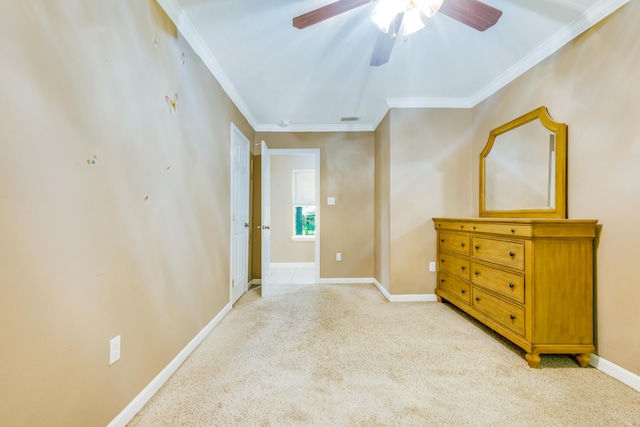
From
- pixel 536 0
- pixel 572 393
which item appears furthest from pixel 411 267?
pixel 536 0

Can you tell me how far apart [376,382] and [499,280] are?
4.06 ft

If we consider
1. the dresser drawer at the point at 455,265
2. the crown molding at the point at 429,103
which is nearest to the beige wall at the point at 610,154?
the dresser drawer at the point at 455,265

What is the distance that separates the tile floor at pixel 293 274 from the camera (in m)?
4.14

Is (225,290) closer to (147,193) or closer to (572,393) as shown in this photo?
(147,193)

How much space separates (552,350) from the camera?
5.74 feet

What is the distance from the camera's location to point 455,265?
270cm

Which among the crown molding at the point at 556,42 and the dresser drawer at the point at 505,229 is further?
the dresser drawer at the point at 505,229

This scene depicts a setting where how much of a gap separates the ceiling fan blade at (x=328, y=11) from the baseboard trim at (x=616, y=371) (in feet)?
8.32

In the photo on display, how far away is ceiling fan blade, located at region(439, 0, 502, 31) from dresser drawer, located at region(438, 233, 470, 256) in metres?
1.69

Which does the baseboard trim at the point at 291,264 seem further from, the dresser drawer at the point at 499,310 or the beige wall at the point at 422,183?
the dresser drawer at the point at 499,310

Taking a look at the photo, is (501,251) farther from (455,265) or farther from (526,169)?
(526,169)

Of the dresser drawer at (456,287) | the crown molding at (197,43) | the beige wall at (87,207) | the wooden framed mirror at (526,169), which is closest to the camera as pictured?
the beige wall at (87,207)

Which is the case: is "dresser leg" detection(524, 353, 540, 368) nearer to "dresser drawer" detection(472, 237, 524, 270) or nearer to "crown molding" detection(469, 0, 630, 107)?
"dresser drawer" detection(472, 237, 524, 270)

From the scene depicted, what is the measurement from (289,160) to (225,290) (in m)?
3.24
